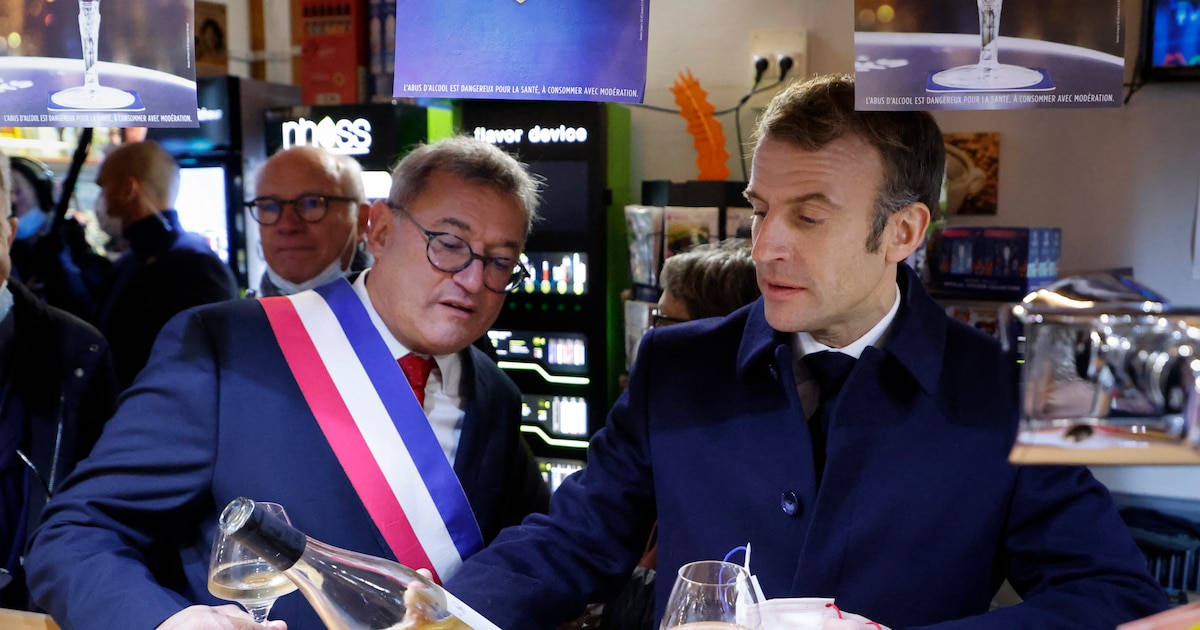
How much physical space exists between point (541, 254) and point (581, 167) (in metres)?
0.44

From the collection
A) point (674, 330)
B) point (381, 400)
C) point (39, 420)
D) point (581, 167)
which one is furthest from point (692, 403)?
point (581, 167)

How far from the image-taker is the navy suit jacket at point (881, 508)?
1422 millimetres

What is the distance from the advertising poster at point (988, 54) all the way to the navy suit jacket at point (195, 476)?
3.25 feet

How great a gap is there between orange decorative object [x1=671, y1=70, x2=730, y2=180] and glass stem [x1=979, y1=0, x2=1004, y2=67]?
9.38 ft

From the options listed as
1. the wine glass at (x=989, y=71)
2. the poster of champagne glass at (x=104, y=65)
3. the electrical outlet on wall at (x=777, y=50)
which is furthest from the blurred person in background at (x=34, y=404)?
the electrical outlet on wall at (x=777, y=50)

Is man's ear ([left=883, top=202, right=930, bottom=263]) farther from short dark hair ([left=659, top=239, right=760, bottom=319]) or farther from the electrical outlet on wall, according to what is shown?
the electrical outlet on wall

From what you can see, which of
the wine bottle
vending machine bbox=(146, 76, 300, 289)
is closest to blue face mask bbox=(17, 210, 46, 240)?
vending machine bbox=(146, 76, 300, 289)

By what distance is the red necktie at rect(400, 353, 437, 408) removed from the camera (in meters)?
1.88

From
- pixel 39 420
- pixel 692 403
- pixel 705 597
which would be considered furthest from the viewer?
pixel 39 420

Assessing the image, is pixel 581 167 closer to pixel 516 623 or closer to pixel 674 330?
pixel 674 330

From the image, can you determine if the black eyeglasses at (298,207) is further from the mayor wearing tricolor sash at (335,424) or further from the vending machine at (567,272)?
the mayor wearing tricolor sash at (335,424)

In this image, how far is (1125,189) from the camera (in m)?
3.79

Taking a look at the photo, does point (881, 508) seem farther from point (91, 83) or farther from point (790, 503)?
point (91, 83)

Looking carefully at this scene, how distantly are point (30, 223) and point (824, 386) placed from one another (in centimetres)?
436
